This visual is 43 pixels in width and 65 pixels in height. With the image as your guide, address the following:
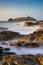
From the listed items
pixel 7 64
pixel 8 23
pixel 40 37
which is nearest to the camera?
pixel 7 64

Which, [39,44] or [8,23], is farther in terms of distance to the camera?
[8,23]

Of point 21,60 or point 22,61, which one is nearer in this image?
point 22,61

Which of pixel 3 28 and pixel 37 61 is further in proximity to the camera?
pixel 3 28

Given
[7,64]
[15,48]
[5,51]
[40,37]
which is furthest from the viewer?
[40,37]

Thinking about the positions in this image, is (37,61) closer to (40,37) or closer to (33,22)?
(40,37)

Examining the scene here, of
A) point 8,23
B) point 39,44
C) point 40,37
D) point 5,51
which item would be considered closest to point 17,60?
point 5,51

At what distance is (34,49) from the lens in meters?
12.2

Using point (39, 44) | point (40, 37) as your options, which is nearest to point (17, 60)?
point (39, 44)

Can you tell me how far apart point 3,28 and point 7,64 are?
37.6 feet

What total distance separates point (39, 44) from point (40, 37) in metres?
0.95

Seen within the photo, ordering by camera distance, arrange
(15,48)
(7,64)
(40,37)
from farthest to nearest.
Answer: (40,37)
(15,48)
(7,64)

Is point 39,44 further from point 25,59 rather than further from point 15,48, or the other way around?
point 25,59

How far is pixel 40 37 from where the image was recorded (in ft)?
47.4

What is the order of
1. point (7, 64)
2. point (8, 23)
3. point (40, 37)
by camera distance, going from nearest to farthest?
point (7, 64)
point (40, 37)
point (8, 23)
